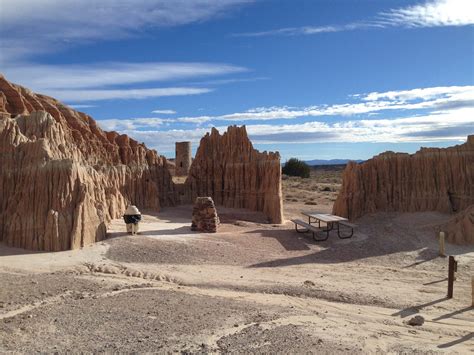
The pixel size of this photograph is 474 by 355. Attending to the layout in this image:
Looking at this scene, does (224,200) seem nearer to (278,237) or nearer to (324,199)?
(278,237)

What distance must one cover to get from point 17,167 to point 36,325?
33.0 ft

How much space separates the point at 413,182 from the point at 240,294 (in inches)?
563

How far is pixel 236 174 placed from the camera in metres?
32.6

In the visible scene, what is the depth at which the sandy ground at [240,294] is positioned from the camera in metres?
10.4

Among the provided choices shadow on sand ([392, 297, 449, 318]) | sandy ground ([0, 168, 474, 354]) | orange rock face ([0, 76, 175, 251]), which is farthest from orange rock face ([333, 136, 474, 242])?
orange rock face ([0, 76, 175, 251])

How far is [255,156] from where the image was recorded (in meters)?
32.0

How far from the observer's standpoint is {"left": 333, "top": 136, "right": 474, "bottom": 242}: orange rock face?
79.0 feet

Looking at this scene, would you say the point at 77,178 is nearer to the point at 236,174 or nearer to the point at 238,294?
the point at 238,294

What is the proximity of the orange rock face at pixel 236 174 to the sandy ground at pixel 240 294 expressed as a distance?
7.59 meters

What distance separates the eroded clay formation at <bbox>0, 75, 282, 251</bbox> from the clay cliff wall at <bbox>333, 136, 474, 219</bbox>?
557 centimetres

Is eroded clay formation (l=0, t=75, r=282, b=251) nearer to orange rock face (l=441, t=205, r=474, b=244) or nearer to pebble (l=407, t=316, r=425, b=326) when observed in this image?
orange rock face (l=441, t=205, r=474, b=244)

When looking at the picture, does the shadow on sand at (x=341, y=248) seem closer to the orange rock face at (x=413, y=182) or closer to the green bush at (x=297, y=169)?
the orange rock face at (x=413, y=182)

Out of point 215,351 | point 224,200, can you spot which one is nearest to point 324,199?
point 224,200

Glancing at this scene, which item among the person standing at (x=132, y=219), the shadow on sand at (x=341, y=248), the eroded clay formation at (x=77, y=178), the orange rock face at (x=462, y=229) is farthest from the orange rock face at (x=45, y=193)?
the orange rock face at (x=462, y=229)
